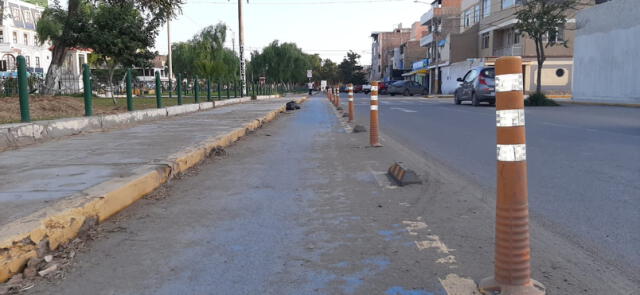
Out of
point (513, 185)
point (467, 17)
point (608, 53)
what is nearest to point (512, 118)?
point (513, 185)

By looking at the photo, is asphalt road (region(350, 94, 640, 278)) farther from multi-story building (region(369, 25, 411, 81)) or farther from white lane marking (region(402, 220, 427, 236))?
multi-story building (region(369, 25, 411, 81))

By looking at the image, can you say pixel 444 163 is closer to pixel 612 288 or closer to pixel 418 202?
pixel 418 202

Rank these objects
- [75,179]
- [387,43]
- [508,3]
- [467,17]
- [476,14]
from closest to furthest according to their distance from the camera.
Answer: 1. [75,179]
2. [508,3]
3. [476,14]
4. [467,17]
5. [387,43]

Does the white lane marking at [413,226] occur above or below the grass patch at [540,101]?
below

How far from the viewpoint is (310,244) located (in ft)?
11.4

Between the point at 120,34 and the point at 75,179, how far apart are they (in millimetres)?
15978

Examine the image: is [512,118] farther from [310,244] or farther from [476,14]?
[476,14]

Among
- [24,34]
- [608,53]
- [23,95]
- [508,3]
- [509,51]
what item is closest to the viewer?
[23,95]

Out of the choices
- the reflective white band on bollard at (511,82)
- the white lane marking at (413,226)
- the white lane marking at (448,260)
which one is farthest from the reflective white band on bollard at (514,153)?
the white lane marking at (413,226)

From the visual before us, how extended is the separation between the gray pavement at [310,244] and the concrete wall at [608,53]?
22.6 meters

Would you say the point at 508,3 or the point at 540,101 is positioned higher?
the point at 508,3

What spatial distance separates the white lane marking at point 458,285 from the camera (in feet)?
8.54

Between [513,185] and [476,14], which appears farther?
[476,14]

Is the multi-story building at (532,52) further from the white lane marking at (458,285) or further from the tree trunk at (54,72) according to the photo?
the white lane marking at (458,285)
